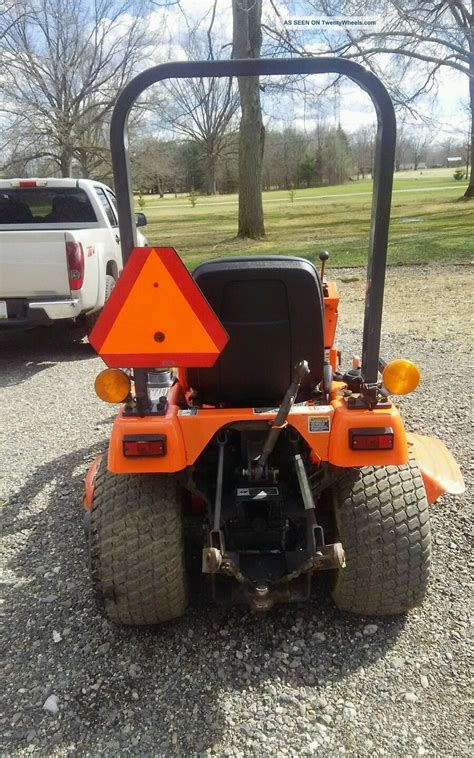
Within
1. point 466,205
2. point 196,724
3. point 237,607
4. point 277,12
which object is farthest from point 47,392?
point 466,205

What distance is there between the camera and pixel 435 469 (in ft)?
10.2

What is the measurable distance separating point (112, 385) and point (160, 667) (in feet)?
3.68

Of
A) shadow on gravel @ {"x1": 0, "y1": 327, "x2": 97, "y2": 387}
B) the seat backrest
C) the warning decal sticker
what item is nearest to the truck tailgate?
shadow on gravel @ {"x1": 0, "y1": 327, "x2": 97, "y2": 387}

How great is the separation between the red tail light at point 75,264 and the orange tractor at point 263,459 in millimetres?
4115

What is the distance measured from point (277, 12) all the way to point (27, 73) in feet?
57.4

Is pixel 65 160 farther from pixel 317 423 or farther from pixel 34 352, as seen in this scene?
pixel 317 423

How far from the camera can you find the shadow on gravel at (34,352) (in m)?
6.69

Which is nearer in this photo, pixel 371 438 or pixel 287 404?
pixel 287 404

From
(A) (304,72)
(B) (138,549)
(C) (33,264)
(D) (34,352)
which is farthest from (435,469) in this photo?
(D) (34,352)

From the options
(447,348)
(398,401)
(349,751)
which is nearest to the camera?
(349,751)

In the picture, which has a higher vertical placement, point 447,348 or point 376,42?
point 376,42

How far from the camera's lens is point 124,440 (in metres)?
2.24

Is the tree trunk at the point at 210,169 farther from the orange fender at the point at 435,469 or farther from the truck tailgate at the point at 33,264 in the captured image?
the orange fender at the point at 435,469

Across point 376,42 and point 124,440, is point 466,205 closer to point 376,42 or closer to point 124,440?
point 376,42
